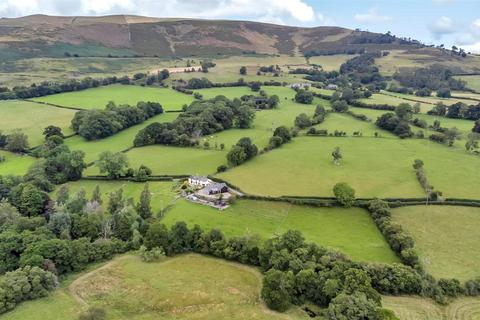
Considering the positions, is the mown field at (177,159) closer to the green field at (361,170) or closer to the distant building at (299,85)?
the green field at (361,170)

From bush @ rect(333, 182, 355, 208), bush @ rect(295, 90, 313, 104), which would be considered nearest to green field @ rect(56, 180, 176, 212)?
bush @ rect(333, 182, 355, 208)

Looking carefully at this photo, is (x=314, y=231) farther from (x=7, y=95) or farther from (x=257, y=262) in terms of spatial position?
(x=7, y=95)

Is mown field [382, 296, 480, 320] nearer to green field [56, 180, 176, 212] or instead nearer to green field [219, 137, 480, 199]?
green field [219, 137, 480, 199]

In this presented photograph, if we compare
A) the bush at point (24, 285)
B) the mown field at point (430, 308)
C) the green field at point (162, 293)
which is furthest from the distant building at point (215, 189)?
the mown field at point (430, 308)

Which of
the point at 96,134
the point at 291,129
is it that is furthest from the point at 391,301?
the point at 96,134

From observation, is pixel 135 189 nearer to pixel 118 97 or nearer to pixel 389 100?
pixel 118 97

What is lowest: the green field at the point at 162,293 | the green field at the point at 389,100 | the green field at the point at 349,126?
the green field at the point at 162,293
